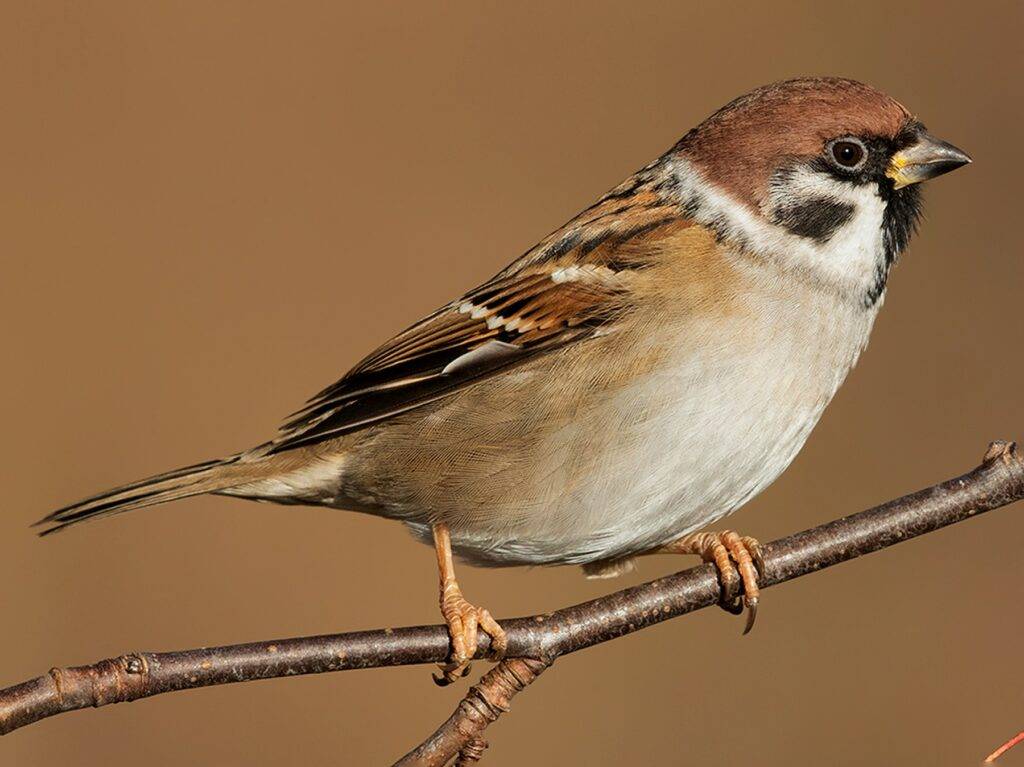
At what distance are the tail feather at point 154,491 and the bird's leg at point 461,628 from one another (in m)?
0.62

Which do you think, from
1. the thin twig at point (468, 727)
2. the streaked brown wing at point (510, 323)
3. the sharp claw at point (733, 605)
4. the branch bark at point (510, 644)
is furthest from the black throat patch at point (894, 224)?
the thin twig at point (468, 727)

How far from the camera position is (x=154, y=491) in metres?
3.44

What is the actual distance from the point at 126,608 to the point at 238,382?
1017 mm

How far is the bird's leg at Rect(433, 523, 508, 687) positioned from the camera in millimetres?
2994

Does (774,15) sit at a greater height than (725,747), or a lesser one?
greater

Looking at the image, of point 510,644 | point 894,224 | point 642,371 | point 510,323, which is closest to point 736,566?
point 642,371

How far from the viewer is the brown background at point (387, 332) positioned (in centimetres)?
512

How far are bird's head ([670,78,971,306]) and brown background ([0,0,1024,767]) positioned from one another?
2059 mm

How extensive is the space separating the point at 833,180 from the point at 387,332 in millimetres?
2881

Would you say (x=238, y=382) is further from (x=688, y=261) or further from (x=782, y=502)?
(x=688, y=261)

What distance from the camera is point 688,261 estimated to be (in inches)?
131

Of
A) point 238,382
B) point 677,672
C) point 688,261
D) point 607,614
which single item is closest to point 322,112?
point 238,382

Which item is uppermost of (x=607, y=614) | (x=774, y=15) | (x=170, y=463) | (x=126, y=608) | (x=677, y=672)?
(x=774, y=15)

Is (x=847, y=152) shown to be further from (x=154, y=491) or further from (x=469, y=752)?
(x=154, y=491)
